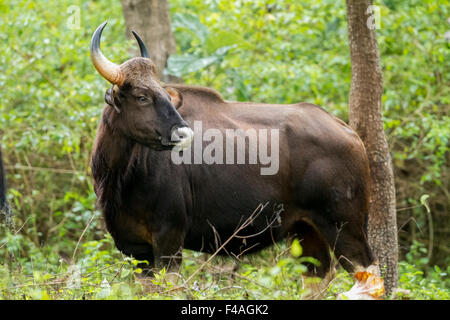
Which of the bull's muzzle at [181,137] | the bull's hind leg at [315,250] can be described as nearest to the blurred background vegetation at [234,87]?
the bull's hind leg at [315,250]

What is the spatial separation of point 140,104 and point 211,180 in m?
1.07

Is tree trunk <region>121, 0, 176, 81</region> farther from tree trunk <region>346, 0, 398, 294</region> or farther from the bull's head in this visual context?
the bull's head

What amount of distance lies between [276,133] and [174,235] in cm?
148

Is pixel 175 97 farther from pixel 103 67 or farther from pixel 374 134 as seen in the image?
pixel 374 134

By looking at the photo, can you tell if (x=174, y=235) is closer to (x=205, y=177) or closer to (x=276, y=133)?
(x=205, y=177)

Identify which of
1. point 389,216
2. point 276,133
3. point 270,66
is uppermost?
point 270,66

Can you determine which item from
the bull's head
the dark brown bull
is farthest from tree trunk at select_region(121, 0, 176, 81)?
the bull's head

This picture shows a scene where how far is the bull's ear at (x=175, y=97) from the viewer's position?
20.2 ft

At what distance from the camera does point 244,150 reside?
6.36m

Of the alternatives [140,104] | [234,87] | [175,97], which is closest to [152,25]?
[234,87]

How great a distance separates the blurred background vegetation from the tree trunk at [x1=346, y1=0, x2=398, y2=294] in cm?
205

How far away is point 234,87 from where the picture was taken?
32.1 ft
